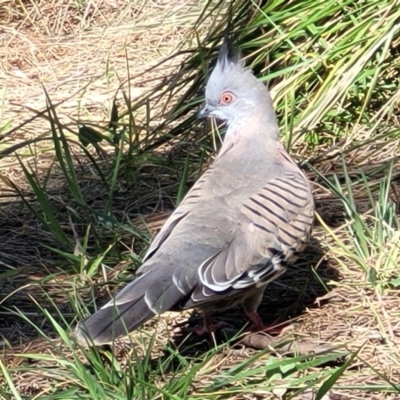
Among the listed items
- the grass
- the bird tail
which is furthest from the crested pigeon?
the grass

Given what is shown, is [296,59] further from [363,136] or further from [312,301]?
[312,301]

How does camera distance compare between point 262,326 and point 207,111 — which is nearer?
point 262,326

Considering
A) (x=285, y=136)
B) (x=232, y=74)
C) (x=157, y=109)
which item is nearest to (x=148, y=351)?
(x=232, y=74)

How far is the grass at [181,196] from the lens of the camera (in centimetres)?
331

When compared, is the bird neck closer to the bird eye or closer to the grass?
the bird eye

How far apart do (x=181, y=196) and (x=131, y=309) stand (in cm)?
128

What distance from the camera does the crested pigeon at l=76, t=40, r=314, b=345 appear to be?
330 cm

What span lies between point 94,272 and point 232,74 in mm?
1002

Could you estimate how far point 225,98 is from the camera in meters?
4.23

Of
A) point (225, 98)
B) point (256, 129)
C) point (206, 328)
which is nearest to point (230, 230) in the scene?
point (206, 328)

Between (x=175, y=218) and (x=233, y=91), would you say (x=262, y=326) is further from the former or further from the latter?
(x=233, y=91)

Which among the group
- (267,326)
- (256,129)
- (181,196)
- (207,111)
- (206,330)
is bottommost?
(267,326)

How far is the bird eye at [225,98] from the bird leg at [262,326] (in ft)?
3.04

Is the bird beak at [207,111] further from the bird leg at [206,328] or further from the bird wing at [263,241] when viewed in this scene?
the bird leg at [206,328]
